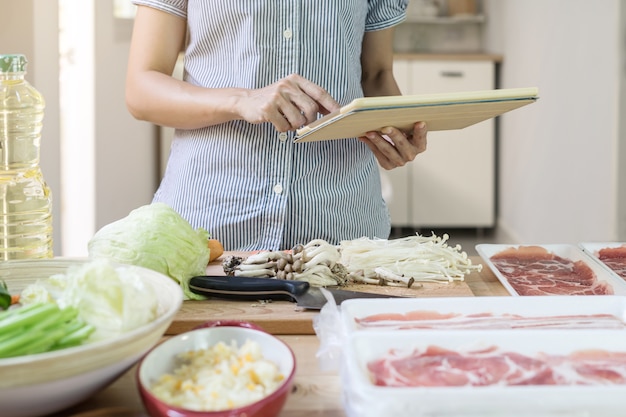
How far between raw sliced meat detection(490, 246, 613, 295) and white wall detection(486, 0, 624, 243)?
5.73 feet

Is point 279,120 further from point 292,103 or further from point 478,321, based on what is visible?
point 478,321

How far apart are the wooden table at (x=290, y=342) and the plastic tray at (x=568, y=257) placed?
2 cm

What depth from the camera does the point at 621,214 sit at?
3088mm

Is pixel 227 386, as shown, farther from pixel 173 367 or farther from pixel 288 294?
pixel 288 294

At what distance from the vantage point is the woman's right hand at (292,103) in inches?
57.9

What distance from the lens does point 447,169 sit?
5141 mm

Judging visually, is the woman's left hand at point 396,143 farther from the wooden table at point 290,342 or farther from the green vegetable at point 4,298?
the green vegetable at point 4,298

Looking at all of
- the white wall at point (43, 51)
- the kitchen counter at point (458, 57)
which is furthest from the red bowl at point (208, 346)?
the kitchen counter at point (458, 57)

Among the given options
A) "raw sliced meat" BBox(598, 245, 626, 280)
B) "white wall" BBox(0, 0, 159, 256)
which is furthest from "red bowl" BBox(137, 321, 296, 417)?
"white wall" BBox(0, 0, 159, 256)

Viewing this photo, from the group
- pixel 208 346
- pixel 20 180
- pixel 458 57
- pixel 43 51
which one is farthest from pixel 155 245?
pixel 458 57

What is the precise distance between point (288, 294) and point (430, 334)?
36 cm

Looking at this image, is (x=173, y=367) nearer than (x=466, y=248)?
Yes

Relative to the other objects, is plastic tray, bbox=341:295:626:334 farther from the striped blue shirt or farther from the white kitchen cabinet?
the white kitchen cabinet

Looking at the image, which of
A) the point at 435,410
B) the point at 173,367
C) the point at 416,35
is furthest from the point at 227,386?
the point at 416,35
